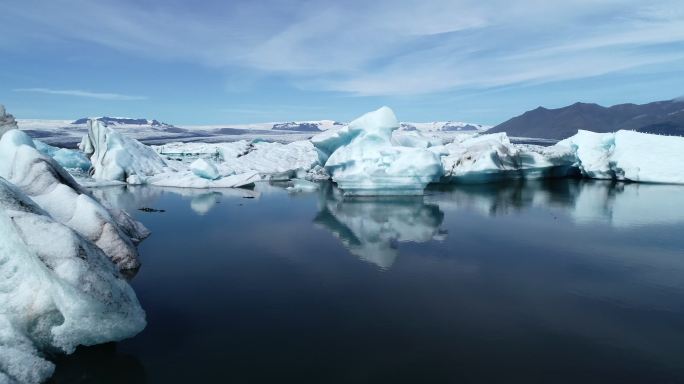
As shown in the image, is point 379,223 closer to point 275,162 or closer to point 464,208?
point 464,208

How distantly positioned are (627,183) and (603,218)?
1505 cm

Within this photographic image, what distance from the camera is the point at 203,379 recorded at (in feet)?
15.5

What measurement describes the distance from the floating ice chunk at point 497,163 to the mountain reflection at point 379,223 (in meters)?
6.63

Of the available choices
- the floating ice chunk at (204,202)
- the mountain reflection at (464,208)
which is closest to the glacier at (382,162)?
the mountain reflection at (464,208)

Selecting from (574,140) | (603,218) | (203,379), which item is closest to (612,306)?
(203,379)

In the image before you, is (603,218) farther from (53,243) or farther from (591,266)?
(53,243)

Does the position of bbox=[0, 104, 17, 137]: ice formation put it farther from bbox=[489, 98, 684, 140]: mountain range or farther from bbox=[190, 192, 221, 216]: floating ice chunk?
bbox=[489, 98, 684, 140]: mountain range

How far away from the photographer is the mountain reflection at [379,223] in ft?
34.7

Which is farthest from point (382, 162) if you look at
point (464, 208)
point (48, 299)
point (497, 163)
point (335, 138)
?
point (48, 299)

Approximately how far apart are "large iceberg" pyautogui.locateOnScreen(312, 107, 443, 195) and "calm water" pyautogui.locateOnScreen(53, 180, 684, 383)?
387 cm

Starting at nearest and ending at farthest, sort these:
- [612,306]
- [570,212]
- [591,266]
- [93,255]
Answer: [93,255] → [612,306] → [591,266] → [570,212]

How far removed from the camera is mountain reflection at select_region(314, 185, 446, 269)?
10.6m

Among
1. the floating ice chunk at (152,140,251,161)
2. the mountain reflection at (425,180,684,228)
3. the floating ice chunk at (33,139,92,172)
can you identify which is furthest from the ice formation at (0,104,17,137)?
the floating ice chunk at (152,140,251,161)

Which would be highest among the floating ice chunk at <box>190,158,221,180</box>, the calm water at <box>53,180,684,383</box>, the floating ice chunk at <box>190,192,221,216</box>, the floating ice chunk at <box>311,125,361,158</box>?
the floating ice chunk at <box>311,125,361,158</box>
